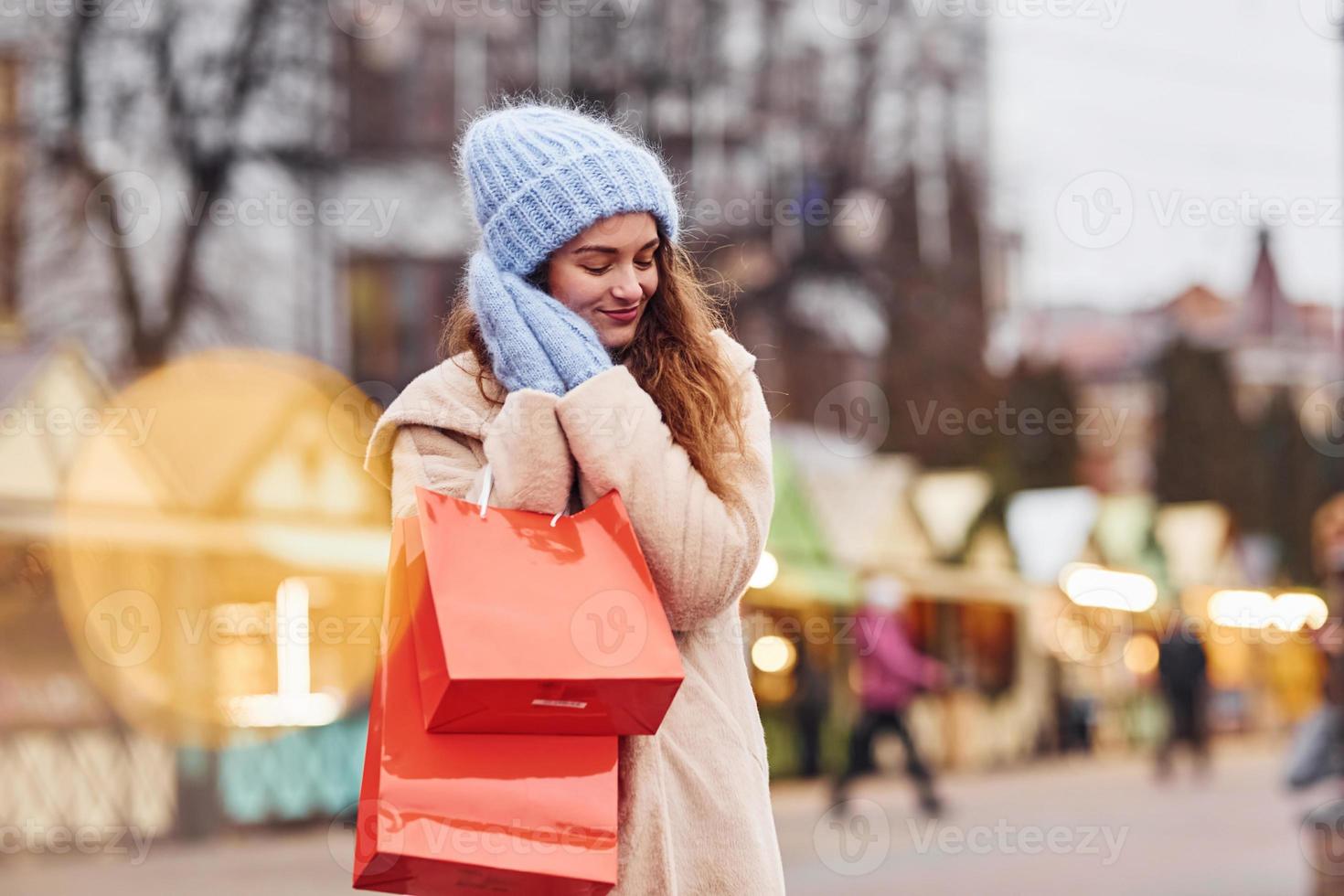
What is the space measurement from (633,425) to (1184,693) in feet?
72.2

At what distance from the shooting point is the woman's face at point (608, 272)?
2.92 metres

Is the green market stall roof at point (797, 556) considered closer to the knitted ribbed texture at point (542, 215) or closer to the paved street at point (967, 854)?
the paved street at point (967, 854)

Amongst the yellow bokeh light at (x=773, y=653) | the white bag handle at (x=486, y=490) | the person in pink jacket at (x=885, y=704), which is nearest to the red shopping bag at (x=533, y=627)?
the white bag handle at (x=486, y=490)

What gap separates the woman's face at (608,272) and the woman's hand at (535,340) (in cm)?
3

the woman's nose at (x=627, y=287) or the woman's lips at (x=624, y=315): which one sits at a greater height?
the woman's nose at (x=627, y=287)

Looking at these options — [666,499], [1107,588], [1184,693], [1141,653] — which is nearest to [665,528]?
[666,499]

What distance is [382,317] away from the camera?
2325 cm

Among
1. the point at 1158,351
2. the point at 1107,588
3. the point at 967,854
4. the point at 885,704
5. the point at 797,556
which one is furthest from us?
the point at 1158,351

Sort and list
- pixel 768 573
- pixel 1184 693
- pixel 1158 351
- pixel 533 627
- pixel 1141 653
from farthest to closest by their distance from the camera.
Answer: pixel 1158 351, pixel 1141 653, pixel 1184 693, pixel 768 573, pixel 533 627

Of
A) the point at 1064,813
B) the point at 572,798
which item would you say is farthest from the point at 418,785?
the point at 1064,813

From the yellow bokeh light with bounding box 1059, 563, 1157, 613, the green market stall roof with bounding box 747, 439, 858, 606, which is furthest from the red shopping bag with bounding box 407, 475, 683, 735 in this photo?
the yellow bokeh light with bounding box 1059, 563, 1157, 613

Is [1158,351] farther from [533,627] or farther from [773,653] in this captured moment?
[533,627]

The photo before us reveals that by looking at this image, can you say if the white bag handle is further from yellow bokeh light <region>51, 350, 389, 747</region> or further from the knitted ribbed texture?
yellow bokeh light <region>51, 350, 389, 747</region>

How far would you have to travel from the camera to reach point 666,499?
106 inches
